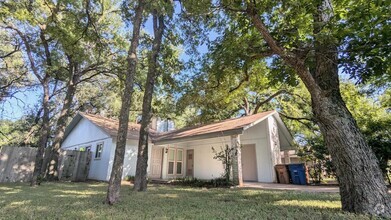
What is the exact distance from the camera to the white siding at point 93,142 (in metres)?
13.7

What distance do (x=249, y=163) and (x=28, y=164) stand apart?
43.9 ft

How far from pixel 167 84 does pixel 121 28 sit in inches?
281

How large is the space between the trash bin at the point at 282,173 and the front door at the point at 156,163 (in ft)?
25.5

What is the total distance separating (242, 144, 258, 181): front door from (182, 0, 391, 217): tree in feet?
28.7

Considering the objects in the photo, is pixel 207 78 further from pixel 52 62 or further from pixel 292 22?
pixel 52 62

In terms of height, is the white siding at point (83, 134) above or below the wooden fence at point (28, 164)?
above

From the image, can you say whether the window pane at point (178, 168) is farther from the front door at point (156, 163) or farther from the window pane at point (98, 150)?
the window pane at point (98, 150)

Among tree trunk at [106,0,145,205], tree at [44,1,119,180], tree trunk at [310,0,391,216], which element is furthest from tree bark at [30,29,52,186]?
tree trunk at [310,0,391,216]

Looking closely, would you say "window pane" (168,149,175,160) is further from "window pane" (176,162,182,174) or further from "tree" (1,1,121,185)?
"tree" (1,1,121,185)

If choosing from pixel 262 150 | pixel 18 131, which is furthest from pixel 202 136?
pixel 18 131

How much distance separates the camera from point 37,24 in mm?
10344

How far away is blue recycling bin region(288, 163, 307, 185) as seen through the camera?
36.6 feet

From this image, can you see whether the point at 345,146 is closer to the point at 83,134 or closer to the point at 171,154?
the point at 171,154

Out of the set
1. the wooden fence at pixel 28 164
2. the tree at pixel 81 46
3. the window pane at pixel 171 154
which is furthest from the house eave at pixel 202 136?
the tree at pixel 81 46
